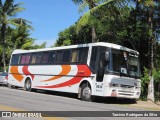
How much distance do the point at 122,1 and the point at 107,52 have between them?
14.8 ft

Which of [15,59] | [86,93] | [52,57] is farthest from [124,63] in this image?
[15,59]

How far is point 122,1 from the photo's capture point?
23.6 m

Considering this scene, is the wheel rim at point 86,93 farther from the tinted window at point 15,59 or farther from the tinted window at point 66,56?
the tinted window at point 15,59

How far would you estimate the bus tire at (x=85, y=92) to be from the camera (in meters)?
21.4

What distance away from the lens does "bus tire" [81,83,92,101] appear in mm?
21406

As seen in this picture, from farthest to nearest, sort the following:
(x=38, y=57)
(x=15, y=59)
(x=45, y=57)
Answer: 1. (x=15, y=59)
2. (x=38, y=57)
3. (x=45, y=57)

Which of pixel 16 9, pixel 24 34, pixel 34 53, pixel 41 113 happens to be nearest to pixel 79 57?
pixel 34 53

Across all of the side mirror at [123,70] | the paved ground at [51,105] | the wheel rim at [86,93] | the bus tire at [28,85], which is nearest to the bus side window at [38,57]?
the bus tire at [28,85]

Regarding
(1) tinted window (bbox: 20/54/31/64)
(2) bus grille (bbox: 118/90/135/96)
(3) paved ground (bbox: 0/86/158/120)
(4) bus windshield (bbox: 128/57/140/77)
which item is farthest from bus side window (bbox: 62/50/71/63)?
(1) tinted window (bbox: 20/54/31/64)

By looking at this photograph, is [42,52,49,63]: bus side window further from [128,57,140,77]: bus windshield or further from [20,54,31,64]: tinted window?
[128,57,140,77]: bus windshield

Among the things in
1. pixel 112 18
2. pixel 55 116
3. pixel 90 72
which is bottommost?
pixel 55 116

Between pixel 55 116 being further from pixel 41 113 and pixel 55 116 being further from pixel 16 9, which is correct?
pixel 16 9

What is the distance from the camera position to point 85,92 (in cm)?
2172

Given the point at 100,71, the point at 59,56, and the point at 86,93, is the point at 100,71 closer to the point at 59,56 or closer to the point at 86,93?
the point at 86,93
